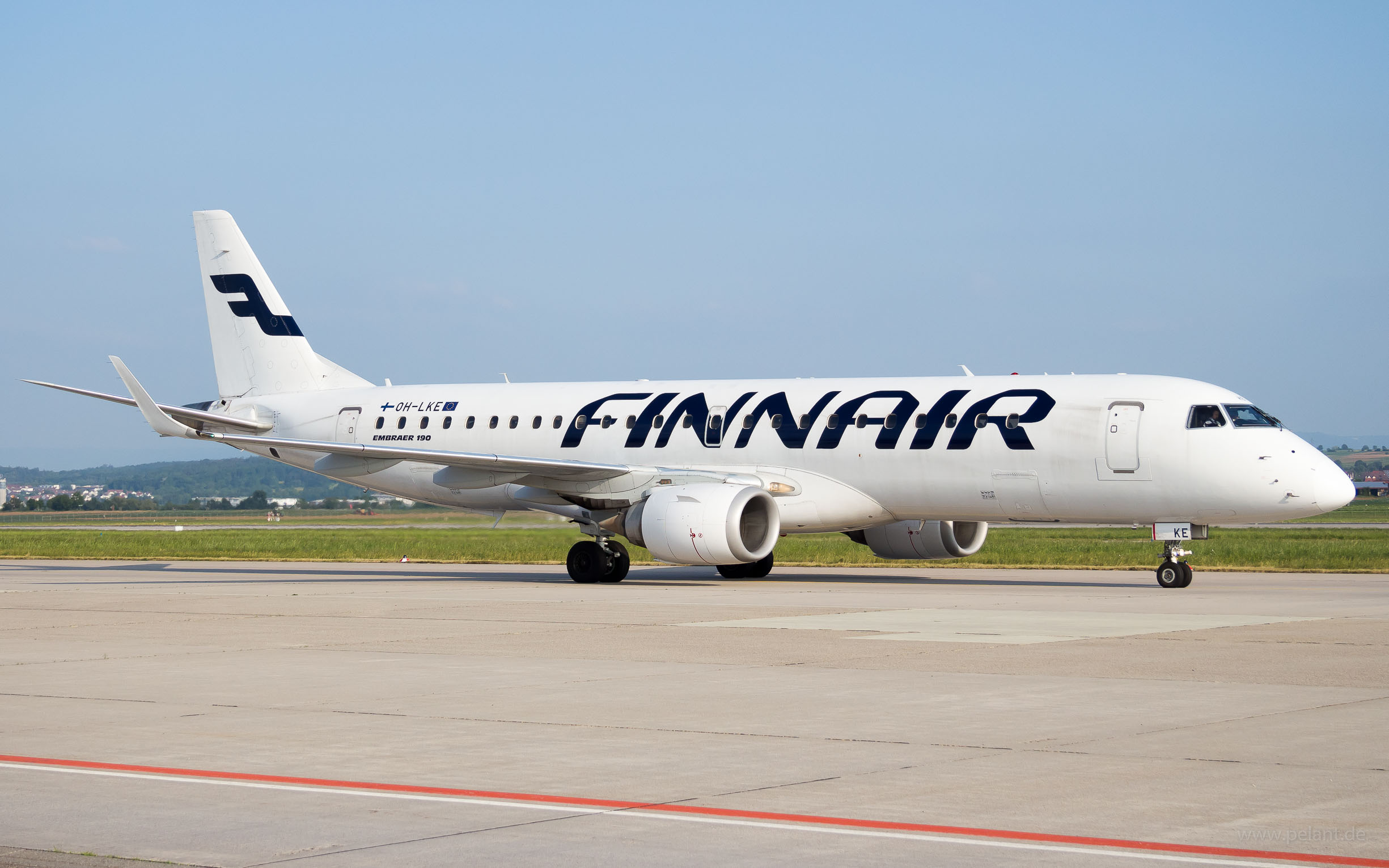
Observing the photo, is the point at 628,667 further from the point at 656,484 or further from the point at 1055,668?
the point at 656,484

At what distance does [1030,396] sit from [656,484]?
7103 millimetres

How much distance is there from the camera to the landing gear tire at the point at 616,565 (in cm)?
2844

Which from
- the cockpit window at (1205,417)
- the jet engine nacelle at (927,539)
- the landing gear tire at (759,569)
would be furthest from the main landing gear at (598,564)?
the cockpit window at (1205,417)

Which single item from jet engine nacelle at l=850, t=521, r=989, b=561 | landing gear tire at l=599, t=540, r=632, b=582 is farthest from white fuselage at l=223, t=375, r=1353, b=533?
jet engine nacelle at l=850, t=521, r=989, b=561

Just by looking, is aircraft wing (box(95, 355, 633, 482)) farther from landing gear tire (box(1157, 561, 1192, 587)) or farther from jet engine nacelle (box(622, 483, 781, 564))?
landing gear tire (box(1157, 561, 1192, 587))

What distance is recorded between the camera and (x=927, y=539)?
29344 mm

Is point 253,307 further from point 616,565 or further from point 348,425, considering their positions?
point 616,565

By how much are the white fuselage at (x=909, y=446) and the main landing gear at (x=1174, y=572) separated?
2.68ft

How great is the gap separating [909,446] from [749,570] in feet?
18.1

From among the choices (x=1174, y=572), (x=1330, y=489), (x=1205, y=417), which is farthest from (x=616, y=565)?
Result: (x=1330, y=489)

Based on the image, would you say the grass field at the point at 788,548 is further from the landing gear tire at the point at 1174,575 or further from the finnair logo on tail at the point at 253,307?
the landing gear tire at the point at 1174,575

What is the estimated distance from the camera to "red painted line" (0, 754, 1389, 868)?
657cm

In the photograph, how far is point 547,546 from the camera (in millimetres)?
45062

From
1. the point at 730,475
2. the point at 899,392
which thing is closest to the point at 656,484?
the point at 730,475
